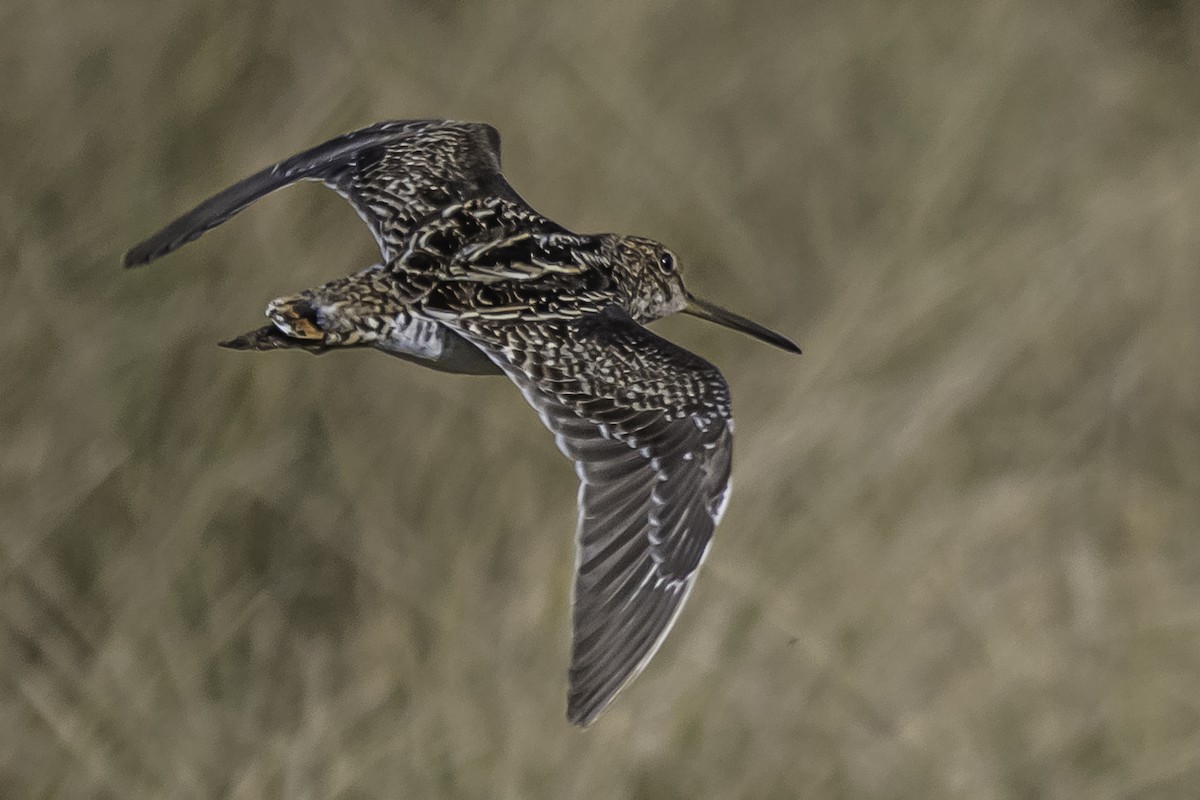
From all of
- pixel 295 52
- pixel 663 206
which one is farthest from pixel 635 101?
pixel 295 52

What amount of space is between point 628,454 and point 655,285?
0.93 metres

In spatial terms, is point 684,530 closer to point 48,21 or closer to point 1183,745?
point 1183,745

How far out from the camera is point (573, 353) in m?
3.63

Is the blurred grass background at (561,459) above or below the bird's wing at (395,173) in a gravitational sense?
below

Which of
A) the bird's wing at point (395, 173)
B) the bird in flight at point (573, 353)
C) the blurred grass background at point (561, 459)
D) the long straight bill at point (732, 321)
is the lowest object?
the blurred grass background at point (561, 459)

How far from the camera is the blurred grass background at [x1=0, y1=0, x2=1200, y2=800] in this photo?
4.27 m

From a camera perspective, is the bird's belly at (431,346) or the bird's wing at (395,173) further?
the bird's wing at (395,173)

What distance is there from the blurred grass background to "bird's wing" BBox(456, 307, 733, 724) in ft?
2.69

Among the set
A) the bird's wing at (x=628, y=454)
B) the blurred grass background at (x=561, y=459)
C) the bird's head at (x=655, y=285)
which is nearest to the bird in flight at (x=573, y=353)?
the bird's wing at (x=628, y=454)

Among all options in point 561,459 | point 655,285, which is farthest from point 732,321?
point 561,459

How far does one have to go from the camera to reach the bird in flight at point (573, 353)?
331cm

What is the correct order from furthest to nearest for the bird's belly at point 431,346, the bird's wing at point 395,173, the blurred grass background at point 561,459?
the blurred grass background at point 561,459, the bird's wing at point 395,173, the bird's belly at point 431,346

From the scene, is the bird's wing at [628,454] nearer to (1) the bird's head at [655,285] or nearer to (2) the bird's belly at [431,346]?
(2) the bird's belly at [431,346]

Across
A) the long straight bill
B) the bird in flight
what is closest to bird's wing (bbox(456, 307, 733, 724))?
the bird in flight
